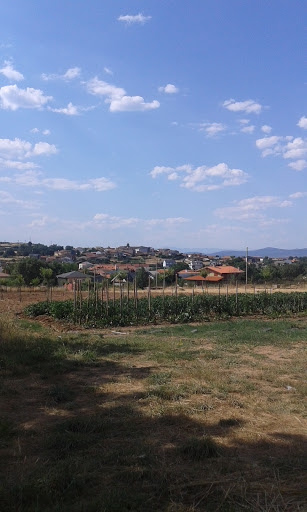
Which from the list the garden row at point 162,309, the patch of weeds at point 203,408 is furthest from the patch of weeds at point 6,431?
the garden row at point 162,309

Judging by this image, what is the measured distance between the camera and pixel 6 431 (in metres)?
4.37

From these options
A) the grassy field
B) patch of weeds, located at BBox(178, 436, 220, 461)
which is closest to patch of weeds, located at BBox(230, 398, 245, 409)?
the grassy field

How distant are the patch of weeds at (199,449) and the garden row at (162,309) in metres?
11.2

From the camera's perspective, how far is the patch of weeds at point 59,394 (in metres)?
5.58

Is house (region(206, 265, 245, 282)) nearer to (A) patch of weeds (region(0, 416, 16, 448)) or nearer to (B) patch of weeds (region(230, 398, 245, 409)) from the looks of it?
(B) patch of weeds (region(230, 398, 245, 409))

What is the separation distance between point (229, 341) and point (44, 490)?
8967mm

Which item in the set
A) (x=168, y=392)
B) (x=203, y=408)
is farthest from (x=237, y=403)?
(x=168, y=392)

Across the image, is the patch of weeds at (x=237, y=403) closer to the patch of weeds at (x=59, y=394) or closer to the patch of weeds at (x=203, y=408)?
the patch of weeds at (x=203, y=408)

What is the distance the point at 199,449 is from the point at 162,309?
1318 centimetres

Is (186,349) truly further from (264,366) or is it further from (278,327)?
(278,327)

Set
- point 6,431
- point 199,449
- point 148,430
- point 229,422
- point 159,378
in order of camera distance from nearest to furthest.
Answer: point 199,449 < point 6,431 < point 148,430 < point 229,422 < point 159,378

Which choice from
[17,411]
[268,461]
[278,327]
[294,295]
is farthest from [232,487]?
[294,295]

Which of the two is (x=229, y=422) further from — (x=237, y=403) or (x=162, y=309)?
(x=162, y=309)

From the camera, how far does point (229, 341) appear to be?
11.5 meters
